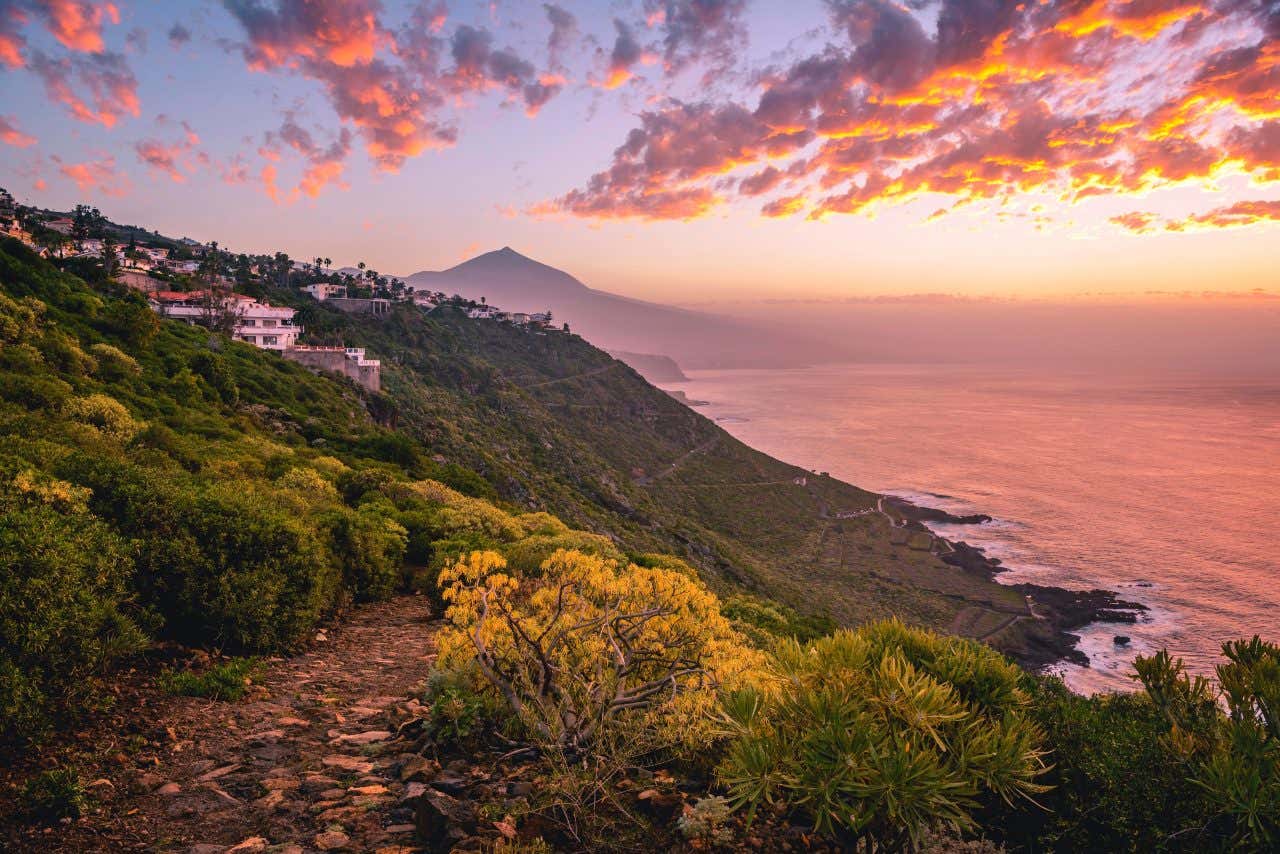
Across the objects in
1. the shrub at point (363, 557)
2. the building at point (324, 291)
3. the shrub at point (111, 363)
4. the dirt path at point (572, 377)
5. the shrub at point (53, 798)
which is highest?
the building at point (324, 291)

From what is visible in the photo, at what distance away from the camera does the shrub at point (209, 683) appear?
680 cm

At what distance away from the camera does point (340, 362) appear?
185 feet

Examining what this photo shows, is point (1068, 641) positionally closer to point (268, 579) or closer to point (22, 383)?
point (268, 579)

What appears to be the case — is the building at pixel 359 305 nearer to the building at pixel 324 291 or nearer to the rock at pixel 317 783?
the building at pixel 324 291

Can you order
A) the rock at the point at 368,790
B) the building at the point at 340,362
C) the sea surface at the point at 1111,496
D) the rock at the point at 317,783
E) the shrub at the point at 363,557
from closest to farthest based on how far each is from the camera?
the rock at the point at 368,790, the rock at the point at 317,783, the shrub at the point at 363,557, the sea surface at the point at 1111,496, the building at the point at 340,362

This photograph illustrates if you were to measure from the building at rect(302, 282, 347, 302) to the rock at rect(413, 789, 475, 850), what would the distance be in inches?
4377

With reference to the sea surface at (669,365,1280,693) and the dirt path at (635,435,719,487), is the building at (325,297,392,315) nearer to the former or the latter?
the dirt path at (635,435,719,487)

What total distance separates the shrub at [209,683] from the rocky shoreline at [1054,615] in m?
42.5

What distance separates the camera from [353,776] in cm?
535

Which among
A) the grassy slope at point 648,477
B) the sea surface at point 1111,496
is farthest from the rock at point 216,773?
the grassy slope at point 648,477

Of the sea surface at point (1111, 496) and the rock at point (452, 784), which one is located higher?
the rock at point (452, 784)

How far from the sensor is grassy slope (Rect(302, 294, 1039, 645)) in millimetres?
49656

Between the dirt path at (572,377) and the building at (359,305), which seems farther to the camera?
the building at (359,305)

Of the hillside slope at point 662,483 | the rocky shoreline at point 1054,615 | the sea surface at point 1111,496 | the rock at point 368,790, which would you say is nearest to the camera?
the rock at point 368,790
